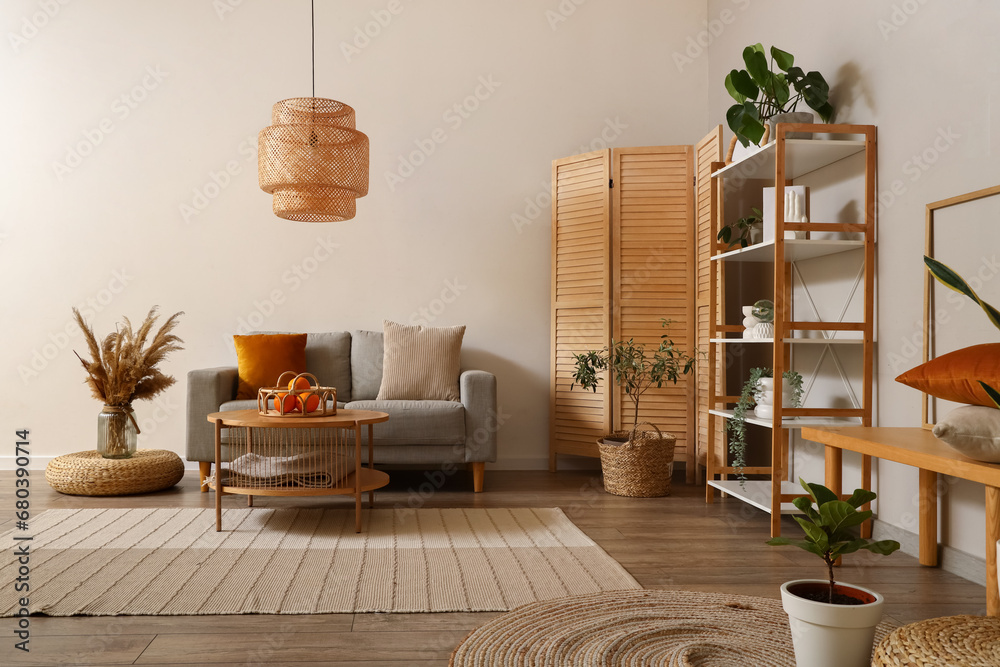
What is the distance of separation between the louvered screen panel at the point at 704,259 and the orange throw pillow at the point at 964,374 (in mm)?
1794

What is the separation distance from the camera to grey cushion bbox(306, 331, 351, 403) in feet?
14.8

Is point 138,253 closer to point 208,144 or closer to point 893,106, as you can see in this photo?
point 208,144

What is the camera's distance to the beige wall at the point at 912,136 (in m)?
2.45

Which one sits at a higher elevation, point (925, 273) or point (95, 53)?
point (95, 53)

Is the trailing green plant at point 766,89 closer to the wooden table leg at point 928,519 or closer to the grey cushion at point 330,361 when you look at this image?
the wooden table leg at point 928,519

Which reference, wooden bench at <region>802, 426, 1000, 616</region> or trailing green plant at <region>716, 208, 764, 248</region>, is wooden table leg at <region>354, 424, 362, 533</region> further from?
trailing green plant at <region>716, 208, 764, 248</region>

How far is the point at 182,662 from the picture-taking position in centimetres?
178

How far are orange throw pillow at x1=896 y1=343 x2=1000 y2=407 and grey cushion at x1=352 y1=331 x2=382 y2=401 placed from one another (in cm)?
310

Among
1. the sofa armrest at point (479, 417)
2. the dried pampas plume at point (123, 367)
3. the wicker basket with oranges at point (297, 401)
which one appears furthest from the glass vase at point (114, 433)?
the sofa armrest at point (479, 417)

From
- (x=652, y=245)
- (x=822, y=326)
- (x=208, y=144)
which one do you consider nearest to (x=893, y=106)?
(x=822, y=326)

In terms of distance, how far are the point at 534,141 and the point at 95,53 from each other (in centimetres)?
287

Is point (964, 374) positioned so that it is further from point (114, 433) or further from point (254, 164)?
point (254, 164)

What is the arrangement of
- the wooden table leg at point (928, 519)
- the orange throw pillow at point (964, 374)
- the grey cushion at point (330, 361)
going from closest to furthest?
the orange throw pillow at point (964, 374)
the wooden table leg at point (928, 519)
the grey cushion at point (330, 361)

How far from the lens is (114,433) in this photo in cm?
403
